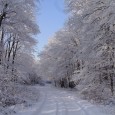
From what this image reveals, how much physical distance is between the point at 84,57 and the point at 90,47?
153 cm

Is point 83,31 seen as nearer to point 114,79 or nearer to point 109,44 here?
point 109,44

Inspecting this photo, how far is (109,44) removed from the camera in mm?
18984

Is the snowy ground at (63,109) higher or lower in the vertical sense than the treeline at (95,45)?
lower

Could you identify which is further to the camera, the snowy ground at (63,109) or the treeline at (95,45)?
the treeline at (95,45)

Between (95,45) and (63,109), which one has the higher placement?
(95,45)

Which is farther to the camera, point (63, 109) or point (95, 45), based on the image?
point (95, 45)

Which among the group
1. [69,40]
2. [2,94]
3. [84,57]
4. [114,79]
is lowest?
[2,94]

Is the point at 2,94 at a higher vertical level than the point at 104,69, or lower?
lower

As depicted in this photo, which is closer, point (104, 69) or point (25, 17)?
point (25, 17)

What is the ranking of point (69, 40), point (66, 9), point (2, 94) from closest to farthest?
point (2, 94), point (66, 9), point (69, 40)

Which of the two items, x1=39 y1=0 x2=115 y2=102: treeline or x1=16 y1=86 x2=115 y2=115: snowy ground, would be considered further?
x1=39 y1=0 x2=115 y2=102: treeline

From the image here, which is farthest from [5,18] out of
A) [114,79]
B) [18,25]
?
[114,79]

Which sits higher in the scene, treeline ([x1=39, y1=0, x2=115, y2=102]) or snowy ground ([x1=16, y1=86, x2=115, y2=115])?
treeline ([x1=39, y1=0, x2=115, y2=102])

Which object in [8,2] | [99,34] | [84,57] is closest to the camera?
[8,2]
